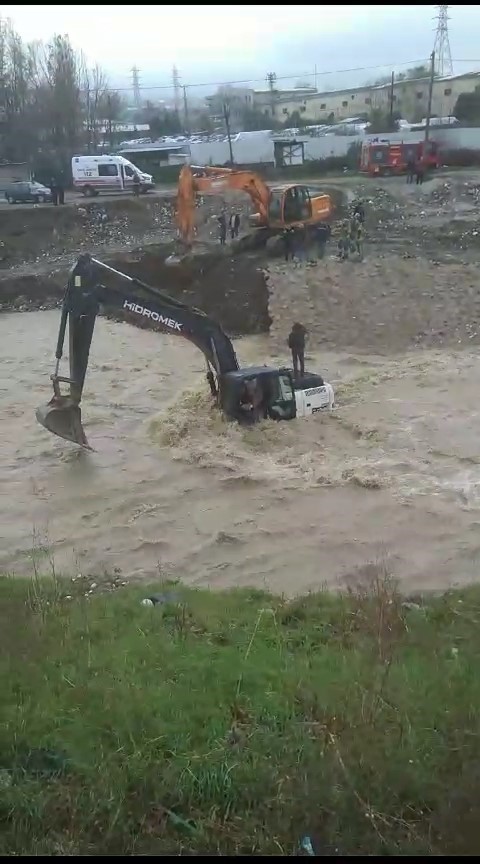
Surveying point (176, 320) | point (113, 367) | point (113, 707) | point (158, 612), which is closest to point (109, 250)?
point (113, 367)

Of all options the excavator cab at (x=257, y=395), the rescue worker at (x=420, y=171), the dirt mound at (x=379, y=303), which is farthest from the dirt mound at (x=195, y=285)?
the rescue worker at (x=420, y=171)

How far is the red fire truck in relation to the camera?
29.9 metres

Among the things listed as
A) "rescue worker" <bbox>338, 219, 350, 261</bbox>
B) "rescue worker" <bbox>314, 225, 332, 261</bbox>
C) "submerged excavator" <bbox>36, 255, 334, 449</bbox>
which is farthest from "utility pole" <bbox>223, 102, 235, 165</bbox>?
"submerged excavator" <bbox>36, 255, 334, 449</bbox>

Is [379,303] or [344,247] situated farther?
[344,247]

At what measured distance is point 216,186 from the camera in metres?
21.5

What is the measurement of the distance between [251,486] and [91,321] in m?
3.12

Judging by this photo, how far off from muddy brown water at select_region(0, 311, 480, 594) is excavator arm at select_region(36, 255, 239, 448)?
0.87 metres

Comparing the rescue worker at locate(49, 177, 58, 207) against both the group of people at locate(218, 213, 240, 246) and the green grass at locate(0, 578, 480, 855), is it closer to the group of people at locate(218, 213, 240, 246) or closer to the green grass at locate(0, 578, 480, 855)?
the group of people at locate(218, 213, 240, 246)

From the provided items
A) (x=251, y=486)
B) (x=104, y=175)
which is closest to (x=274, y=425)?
(x=251, y=486)

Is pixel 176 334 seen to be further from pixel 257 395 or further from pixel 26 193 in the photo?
pixel 26 193

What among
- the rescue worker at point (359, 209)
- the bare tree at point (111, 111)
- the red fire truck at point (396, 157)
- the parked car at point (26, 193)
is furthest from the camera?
the parked car at point (26, 193)

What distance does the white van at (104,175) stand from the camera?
31562 millimetres

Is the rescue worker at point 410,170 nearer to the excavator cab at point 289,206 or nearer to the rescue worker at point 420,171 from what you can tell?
the rescue worker at point 420,171

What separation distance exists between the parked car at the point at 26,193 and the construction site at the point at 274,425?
195 inches
